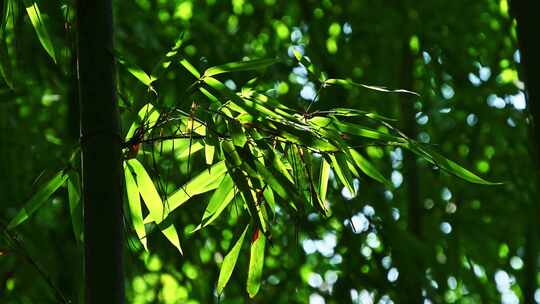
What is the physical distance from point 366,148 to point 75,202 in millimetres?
1426

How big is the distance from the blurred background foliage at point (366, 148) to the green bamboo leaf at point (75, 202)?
1044mm

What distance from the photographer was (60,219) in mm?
2559

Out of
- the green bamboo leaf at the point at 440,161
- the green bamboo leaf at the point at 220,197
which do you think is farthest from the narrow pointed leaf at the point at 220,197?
the green bamboo leaf at the point at 440,161

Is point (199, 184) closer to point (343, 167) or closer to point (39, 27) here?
point (343, 167)

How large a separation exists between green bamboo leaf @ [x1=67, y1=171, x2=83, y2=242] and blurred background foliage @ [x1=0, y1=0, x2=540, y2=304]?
1.04 meters

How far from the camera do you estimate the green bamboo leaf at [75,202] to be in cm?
111

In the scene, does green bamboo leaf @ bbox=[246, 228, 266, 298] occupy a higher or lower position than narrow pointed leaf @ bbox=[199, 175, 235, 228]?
lower

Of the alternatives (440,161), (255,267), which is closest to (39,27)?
(255,267)

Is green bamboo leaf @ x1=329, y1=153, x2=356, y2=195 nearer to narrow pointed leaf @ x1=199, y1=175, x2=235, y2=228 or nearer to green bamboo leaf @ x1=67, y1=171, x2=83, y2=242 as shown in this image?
narrow pointed leaf @ x1=199, y1=175, x2=235, y2=228

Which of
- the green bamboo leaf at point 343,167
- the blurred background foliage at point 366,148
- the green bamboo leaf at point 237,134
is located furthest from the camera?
the blurred background foliage at point 366,148

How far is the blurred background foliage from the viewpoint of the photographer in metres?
2.27

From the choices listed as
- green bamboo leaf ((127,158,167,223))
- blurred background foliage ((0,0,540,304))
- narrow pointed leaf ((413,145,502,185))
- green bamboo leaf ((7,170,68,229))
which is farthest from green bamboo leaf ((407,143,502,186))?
blurred background foliage ((0,0,540,304))

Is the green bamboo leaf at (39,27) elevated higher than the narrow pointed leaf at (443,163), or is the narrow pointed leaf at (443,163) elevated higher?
the green bamboo leaf at (39,27)

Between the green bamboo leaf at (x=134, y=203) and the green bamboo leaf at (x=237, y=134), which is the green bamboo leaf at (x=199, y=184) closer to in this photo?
the green bamboo leaf at (x=134, y=203)
